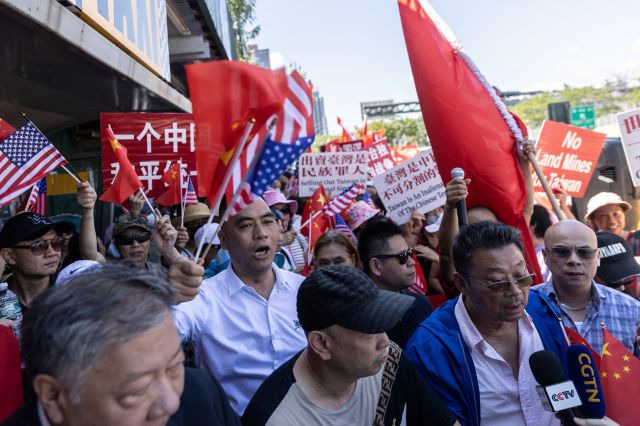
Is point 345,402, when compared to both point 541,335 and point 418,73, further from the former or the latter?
point 418,73

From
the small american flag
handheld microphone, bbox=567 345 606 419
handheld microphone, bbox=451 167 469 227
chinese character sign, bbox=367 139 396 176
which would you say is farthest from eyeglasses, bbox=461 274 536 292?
chinese character sign, bbox=367 139 396 176

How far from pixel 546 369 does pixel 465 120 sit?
2.11 metres

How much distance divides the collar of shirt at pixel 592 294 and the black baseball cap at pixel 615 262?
15.0 inches

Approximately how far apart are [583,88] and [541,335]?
53203 mm

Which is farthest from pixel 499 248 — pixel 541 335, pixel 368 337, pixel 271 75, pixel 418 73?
pixel 418 73

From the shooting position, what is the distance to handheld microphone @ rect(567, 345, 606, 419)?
6.73 feet

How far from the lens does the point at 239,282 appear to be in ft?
9.57

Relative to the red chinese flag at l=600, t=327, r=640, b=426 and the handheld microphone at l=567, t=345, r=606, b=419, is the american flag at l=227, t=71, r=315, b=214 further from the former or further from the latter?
the red chinese flag at l=600, t=327, r=640, b=426

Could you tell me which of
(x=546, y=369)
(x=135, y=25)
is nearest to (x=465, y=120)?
(x=546, y=369)

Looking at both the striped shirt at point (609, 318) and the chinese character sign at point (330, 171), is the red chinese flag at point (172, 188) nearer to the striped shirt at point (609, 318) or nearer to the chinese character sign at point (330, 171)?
the striped shirt at point (609, 318)

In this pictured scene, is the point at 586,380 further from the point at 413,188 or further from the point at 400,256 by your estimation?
the point at 413,188

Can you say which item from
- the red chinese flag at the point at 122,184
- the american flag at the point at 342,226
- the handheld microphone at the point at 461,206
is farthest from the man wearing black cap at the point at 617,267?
the red chinese flag at the point at 122,184

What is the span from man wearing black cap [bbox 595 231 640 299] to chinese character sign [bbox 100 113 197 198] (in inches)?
126

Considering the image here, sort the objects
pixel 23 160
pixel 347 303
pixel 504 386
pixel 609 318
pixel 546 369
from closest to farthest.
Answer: pixel 347 303
pixel 546 369
pixel 504 386
pixel 609 318
pixel 23 160
